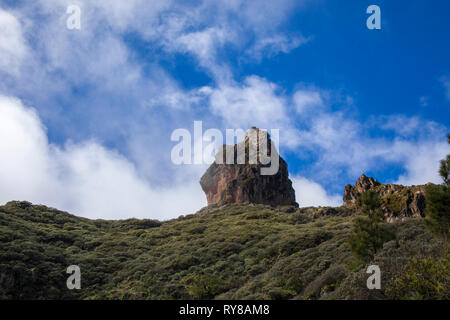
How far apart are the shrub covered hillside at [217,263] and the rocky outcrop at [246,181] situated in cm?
2939

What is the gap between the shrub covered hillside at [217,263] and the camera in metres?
13.4

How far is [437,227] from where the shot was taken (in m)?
17.4

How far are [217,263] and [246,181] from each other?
48.0m

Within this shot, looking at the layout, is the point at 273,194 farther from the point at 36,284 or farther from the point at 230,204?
the point at 36,284

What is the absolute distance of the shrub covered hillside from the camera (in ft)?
43.9

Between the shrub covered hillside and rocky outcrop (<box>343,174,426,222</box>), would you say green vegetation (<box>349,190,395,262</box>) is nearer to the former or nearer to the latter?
the shrub covered hillside

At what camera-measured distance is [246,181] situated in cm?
7550
